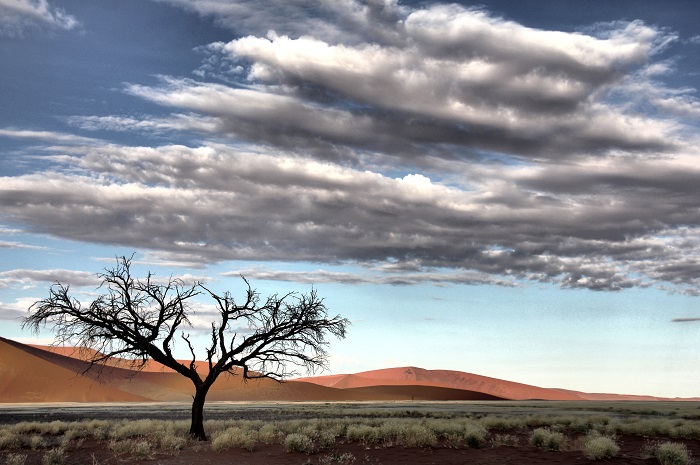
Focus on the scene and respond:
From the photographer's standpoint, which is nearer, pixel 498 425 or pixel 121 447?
pixel 121 447

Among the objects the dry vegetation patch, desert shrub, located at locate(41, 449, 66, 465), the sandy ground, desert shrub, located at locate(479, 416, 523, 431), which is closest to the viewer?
the sandy ground

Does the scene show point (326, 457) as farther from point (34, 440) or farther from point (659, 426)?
point (659, 426)

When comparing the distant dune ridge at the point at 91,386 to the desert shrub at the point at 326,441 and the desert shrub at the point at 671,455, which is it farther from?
the desert shrub at the point at 671,455

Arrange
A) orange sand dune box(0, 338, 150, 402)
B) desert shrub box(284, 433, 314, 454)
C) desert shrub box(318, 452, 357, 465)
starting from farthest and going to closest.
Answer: orange sand dune box(0, 338, 150, 402)
desert shrub box(284, 433, 314, 454)
desert shrub box(318, 452, 357, 465)

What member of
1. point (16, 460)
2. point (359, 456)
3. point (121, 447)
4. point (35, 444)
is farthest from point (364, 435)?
point (35, 444)

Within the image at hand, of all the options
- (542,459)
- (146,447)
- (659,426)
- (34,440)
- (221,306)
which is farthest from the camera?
(659,426)

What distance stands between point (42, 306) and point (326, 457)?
14774 millimetres

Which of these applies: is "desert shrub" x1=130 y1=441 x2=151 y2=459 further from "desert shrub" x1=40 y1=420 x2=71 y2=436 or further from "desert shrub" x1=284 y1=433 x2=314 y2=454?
"desert shrub" x1=40 y1=420 x2=71 y2=436

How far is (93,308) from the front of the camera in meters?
28.2

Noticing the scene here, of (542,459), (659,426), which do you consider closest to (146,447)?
(542,459)

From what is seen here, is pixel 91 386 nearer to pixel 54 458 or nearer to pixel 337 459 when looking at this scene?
pixel 54 458

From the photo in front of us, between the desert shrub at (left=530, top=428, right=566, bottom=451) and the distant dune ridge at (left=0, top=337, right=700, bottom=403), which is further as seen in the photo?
the distant dune ridge at (left=0, top=337, right=700, bottom=403)

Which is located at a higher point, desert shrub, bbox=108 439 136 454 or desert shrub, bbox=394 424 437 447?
desert shrub, bbox=394 424 437 447

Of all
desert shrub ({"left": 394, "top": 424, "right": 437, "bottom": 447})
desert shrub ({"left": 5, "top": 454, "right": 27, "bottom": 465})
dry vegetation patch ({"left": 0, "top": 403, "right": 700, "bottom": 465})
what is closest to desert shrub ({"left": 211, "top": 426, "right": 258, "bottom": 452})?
dry vegetation patch ({"left": 0, "top": 403, "right": 700, "bottom": 465})
